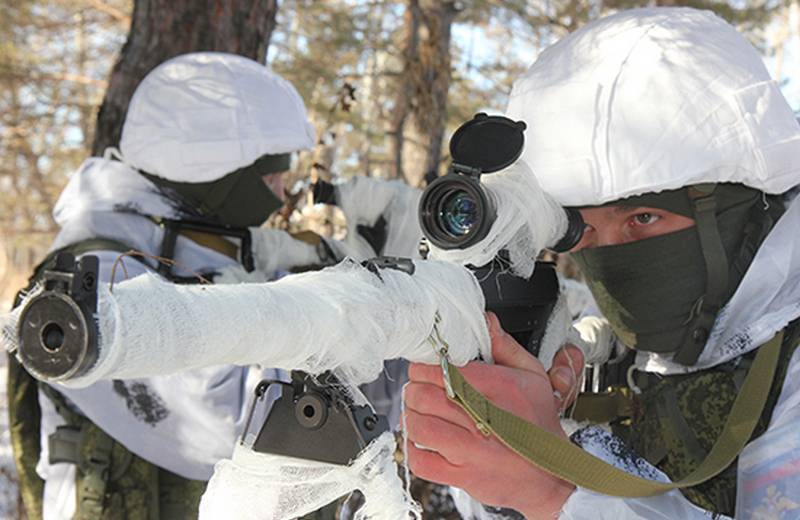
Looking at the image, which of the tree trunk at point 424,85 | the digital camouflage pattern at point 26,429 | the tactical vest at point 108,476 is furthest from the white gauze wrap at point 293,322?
the tree trunk at point 424,85

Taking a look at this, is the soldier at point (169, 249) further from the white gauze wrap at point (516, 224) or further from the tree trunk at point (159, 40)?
the white gauze wrap at point (516, 224)

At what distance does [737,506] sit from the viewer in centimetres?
154

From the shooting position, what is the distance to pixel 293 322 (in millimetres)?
980

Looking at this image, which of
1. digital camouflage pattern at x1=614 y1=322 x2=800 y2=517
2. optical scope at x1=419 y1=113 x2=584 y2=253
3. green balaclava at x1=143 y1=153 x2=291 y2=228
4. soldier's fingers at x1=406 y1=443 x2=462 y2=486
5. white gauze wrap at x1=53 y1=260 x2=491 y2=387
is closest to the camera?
white gauze wrap at x1=53 y1=260 x2=491 y2=387

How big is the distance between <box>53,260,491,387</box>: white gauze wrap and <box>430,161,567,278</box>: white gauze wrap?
0.06 meters

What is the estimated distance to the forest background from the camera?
12.3 feet

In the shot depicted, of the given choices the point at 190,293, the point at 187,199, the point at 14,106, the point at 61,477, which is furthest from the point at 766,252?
the point at 14,106

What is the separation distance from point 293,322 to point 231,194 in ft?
6.58

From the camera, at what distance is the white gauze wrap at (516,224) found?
4.29 feet

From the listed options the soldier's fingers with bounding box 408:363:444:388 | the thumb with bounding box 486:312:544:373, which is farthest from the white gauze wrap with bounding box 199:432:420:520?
the thumb with bounding box 486:312:544:373

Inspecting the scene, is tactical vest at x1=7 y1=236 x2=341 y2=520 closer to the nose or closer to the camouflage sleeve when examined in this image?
the nose

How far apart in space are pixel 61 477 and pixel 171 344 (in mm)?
1991

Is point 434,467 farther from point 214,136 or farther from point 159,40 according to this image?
point 159,40

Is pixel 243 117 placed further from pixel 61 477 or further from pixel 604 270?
pixel 604 270
